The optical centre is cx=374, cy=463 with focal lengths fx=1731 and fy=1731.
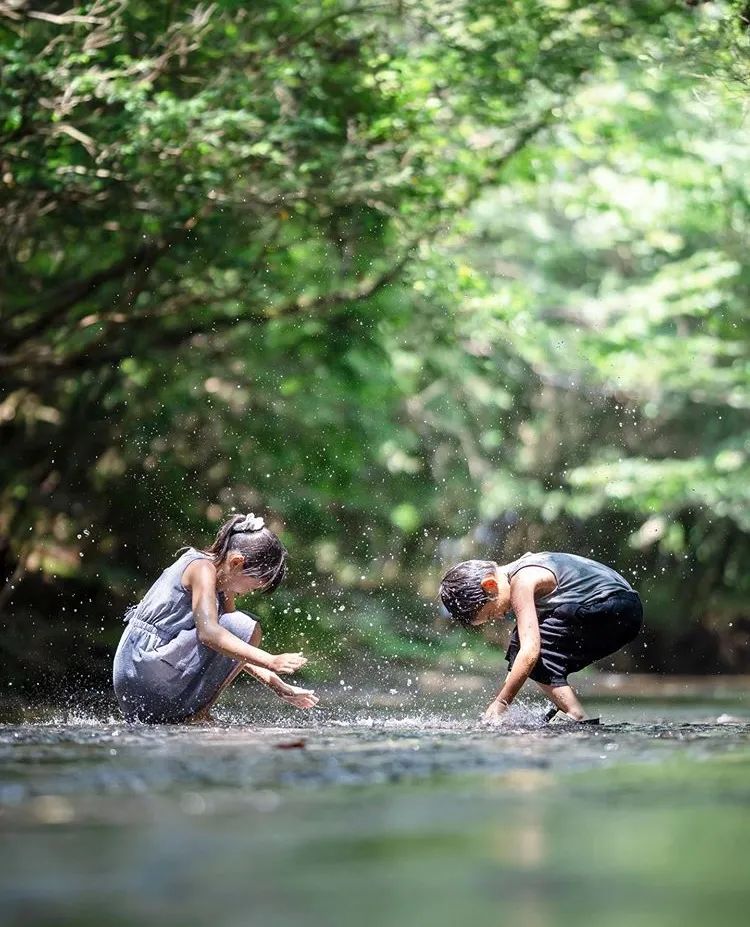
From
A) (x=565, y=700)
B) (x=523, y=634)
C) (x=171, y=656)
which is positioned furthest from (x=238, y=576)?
(x=565, y=700)

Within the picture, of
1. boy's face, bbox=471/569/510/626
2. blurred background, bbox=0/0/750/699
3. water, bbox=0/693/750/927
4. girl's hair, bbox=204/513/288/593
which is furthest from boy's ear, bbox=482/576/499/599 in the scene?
blurred background, bbox=0/0/750/699

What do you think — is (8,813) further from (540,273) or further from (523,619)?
(540,273)

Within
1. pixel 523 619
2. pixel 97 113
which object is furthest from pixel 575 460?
pixel 523 619

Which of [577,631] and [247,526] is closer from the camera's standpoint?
[247,526]

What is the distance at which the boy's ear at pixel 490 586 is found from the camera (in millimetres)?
7324

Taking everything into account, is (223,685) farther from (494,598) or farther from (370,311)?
(370,311)

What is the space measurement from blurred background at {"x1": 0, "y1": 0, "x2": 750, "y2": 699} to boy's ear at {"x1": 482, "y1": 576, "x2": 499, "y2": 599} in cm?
380

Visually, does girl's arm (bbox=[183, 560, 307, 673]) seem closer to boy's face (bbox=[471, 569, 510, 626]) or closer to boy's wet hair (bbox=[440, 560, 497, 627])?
boy's wet hair (bbox=[440, 560, 497, 627])

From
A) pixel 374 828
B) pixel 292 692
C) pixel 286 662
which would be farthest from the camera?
pixel 292 692

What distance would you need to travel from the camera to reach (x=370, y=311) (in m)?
16.0

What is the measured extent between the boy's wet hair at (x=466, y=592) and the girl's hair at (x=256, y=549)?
0.71 m

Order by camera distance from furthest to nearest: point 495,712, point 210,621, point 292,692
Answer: point 495,712 < point 210,621 < point 292,692

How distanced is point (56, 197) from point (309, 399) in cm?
428

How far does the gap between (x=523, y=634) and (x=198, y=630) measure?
137cm
